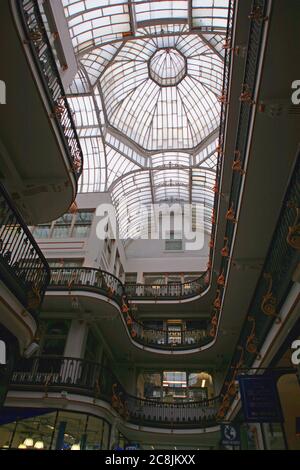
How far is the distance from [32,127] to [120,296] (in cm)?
1106

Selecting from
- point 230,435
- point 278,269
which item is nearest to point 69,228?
point 230,435

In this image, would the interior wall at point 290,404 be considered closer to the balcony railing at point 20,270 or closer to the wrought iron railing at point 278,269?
the wrought iron railing at point 278,269

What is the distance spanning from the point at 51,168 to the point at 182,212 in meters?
25.0

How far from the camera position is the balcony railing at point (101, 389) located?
1251 cm

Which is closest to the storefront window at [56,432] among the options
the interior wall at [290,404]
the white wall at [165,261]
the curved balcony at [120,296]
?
the curved balcony at [120,296]

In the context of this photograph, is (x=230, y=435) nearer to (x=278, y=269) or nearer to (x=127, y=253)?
(x=278, y=269)

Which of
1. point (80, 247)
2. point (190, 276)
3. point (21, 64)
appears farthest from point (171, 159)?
point (21, 64)

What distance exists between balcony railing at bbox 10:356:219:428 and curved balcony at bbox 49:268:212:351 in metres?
3.04

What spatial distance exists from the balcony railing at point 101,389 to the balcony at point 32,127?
661cm

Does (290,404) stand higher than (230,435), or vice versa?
(290,404)

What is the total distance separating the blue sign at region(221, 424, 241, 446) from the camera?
1100cm

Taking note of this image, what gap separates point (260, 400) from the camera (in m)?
7.98
